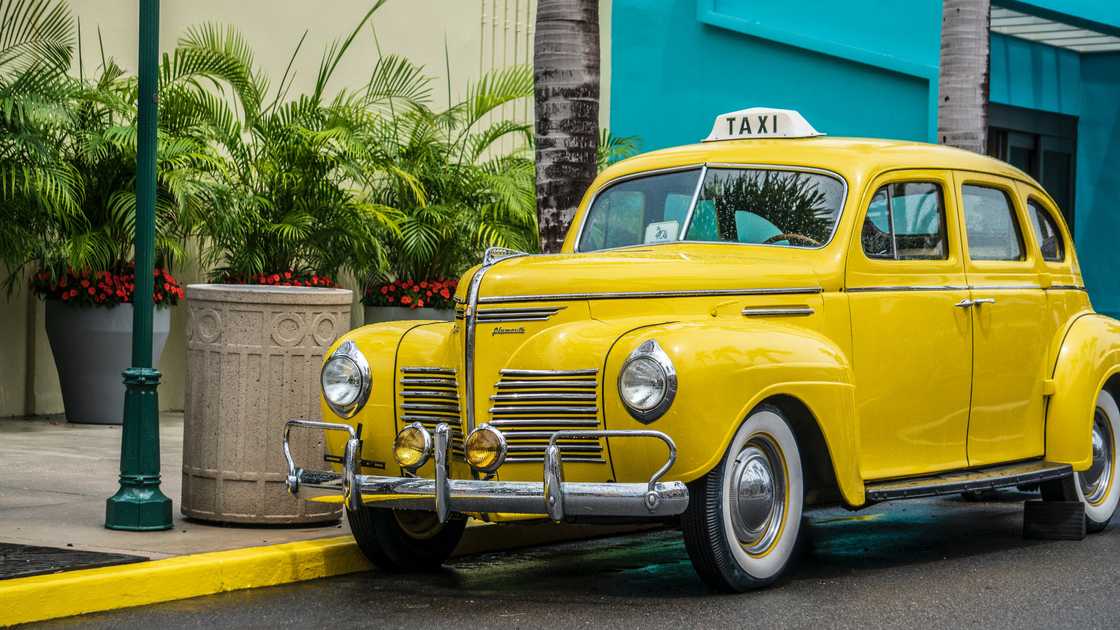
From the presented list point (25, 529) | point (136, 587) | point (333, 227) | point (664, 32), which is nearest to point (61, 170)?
point (333, 227)

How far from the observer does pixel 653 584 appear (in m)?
7.27

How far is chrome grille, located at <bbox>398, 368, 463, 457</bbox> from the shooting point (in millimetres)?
7109

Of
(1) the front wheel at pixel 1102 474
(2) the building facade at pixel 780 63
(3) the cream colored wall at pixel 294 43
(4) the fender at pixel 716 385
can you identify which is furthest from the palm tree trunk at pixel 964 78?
(4) the fender at pixel 716 385

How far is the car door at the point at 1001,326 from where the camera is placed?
326 inches

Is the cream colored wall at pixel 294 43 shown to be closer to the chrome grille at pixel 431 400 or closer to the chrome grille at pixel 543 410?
the chrome grille at pixel 431 400

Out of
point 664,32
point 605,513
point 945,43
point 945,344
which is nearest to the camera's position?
point 605,513

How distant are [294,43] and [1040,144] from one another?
12.5 m

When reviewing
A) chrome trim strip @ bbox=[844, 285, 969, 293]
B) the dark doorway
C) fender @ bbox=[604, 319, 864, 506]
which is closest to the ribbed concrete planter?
fender @ bbox=[604, 319, 864, 506]

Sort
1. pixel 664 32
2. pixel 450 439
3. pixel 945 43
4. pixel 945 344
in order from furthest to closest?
pixel 664 32 → pixel 945 43 → pixel 945 344 → pixel 450 439

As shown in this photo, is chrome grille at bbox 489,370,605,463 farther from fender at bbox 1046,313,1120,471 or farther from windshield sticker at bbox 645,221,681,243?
fender at bbox 1046,313,1120,471

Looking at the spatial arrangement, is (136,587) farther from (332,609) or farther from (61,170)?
(61,170)

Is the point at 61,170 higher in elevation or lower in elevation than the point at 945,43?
lower

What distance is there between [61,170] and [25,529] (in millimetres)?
4832

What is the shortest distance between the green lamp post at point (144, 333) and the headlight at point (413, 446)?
151 centimetres
